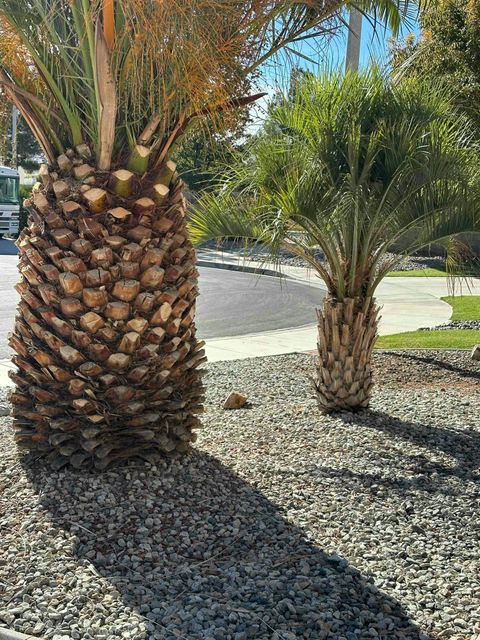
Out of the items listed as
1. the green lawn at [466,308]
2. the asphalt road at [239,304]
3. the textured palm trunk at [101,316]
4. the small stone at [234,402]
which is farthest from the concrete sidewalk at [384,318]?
the textured palm trunk at [101,316]

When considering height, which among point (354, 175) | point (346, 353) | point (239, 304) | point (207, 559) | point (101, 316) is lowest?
point (239, 304)

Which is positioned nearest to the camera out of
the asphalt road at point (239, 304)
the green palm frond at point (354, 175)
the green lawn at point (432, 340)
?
the green palm frond at point (354, 175)

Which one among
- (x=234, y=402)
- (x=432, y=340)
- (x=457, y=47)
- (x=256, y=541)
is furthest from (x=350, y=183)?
(x=457, y=47)

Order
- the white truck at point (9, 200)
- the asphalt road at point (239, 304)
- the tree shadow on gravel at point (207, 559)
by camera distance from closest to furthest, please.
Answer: the tree shadow on gravel at point (207, 559) < the asphalt road at point (239, 304) < the white truck at point (9, 200)

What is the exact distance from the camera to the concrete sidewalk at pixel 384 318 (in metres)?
12.4

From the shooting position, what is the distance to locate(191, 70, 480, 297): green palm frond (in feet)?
22.7

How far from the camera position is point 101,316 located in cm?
506

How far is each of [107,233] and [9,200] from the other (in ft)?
91.2

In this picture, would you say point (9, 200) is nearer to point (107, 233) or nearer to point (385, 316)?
point (385, 316)

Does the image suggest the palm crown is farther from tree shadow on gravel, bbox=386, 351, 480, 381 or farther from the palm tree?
tree shadow on gravel, bbox=386, 351, 480, 381

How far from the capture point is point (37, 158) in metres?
46.5

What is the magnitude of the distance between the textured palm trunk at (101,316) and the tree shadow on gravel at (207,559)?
0.24 meters

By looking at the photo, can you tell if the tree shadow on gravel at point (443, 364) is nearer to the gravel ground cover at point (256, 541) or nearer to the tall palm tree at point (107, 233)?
the gravel ground cover at point (256, 541)

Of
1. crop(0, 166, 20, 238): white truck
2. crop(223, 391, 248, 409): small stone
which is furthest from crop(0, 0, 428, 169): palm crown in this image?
crop(0, 166, 20, 238): white truck
